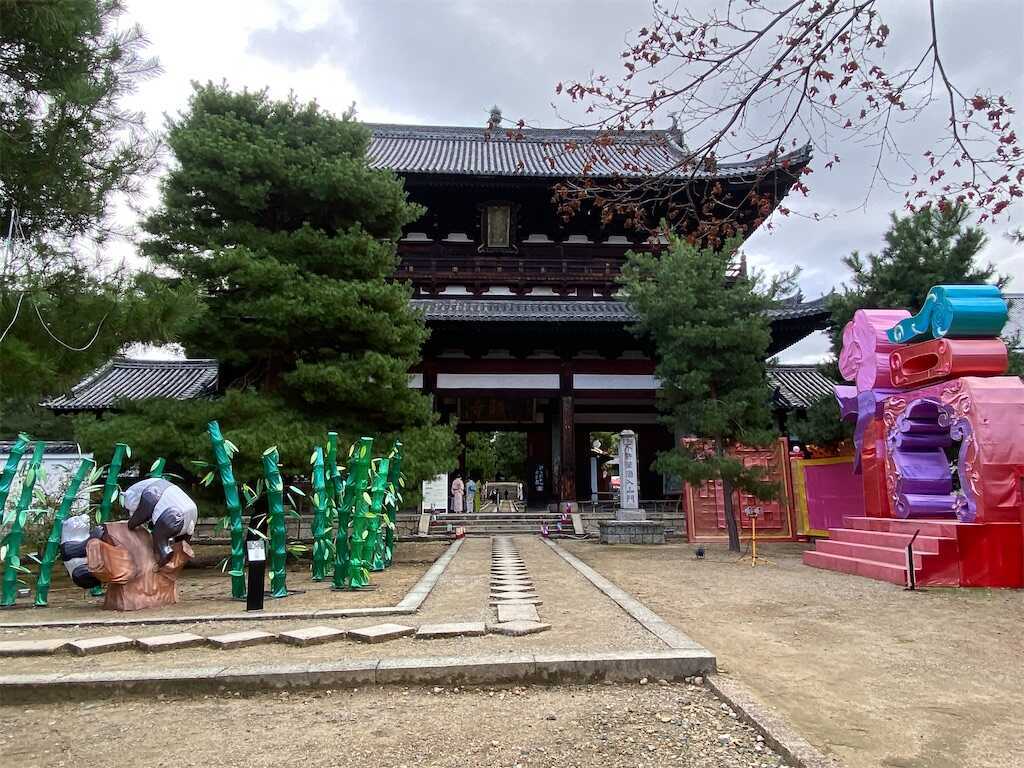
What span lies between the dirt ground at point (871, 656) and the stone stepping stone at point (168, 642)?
143 inches

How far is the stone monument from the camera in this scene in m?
13.3

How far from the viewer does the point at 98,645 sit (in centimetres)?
432

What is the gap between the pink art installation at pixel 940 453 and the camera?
7.01m

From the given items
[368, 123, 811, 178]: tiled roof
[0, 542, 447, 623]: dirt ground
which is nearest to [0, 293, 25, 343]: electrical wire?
[0, 542, 447, 623]: dirt ground

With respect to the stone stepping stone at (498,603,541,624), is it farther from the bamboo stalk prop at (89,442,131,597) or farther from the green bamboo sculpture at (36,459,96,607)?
the green bamboo sculpture at (36,459,96,607)

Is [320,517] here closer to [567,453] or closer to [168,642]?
[168,642]

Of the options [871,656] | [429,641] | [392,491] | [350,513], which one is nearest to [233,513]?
[350,513]

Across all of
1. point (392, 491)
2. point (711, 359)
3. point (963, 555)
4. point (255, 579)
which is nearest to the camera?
point (255, 579)

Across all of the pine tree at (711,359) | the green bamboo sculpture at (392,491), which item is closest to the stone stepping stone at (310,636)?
the green bamboo sculpture at (392,491)

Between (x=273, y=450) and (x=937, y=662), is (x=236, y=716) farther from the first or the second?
(x=937, y=662)

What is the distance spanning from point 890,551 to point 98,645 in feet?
27.4

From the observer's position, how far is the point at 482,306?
1530 centimetres

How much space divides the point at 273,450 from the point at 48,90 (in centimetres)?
404

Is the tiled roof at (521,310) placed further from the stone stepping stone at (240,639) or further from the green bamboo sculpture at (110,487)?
the stone stepping stone at (240,639)
